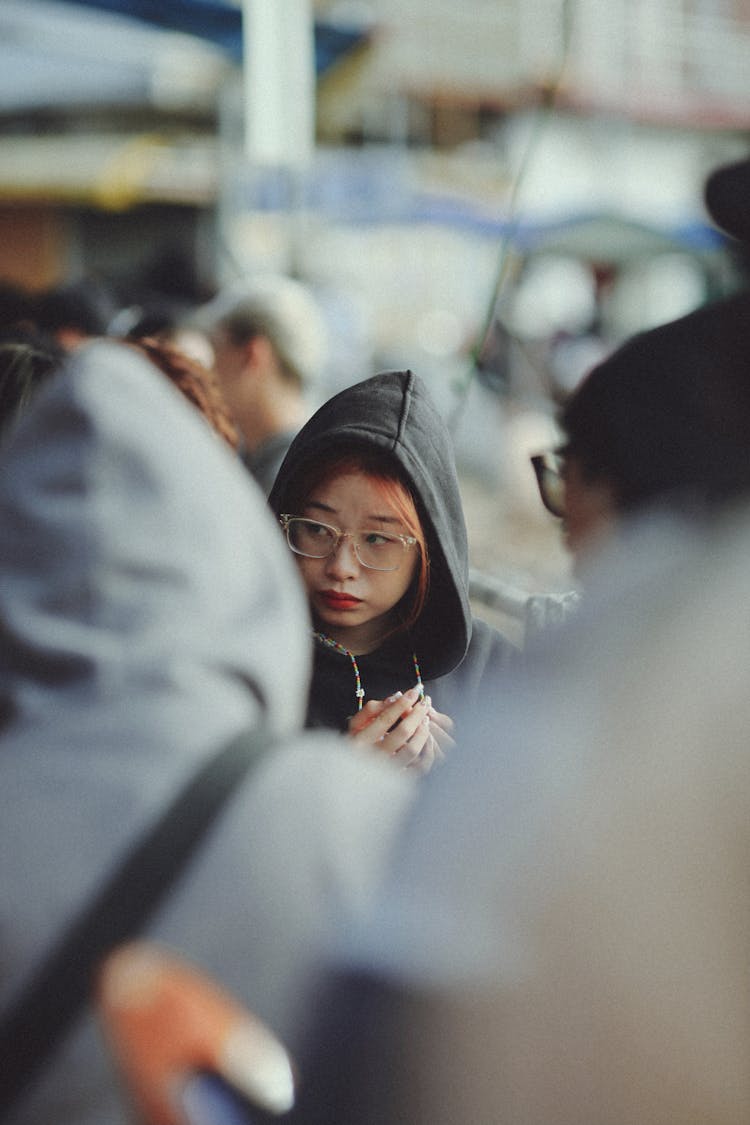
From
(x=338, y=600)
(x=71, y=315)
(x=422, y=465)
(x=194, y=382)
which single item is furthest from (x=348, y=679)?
(x=71, y=315)

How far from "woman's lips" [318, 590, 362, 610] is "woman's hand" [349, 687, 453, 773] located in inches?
9.2

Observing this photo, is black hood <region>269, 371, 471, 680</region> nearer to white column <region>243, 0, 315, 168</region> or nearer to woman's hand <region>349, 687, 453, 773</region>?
woman's hand <region>349, 687, 453, 773</region>

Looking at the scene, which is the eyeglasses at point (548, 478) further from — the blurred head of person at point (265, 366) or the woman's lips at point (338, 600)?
the blurred head of person at point (265, 366)

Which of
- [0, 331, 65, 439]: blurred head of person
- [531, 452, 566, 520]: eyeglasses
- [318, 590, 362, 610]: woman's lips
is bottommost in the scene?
[318, 590, 362, 610]: woman's lips

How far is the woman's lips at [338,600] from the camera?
233cm

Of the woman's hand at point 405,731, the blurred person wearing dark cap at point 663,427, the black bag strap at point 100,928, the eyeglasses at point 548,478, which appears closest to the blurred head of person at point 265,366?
the woman's hand at point 405,731

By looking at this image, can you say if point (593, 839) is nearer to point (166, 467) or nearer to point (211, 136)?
point (166, 467)

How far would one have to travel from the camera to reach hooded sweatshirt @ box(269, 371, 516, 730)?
232 centimetres

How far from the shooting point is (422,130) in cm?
1708

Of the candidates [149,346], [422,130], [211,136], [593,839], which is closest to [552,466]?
[593,839]

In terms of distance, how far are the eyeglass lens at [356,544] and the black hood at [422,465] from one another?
7 centimetres

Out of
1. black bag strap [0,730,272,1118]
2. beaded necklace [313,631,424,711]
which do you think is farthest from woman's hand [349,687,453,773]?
black bag strap [0,730,272,1118]

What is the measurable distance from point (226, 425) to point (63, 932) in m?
1.71

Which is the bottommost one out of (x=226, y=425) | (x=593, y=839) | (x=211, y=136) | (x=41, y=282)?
(x=41, y=282)
